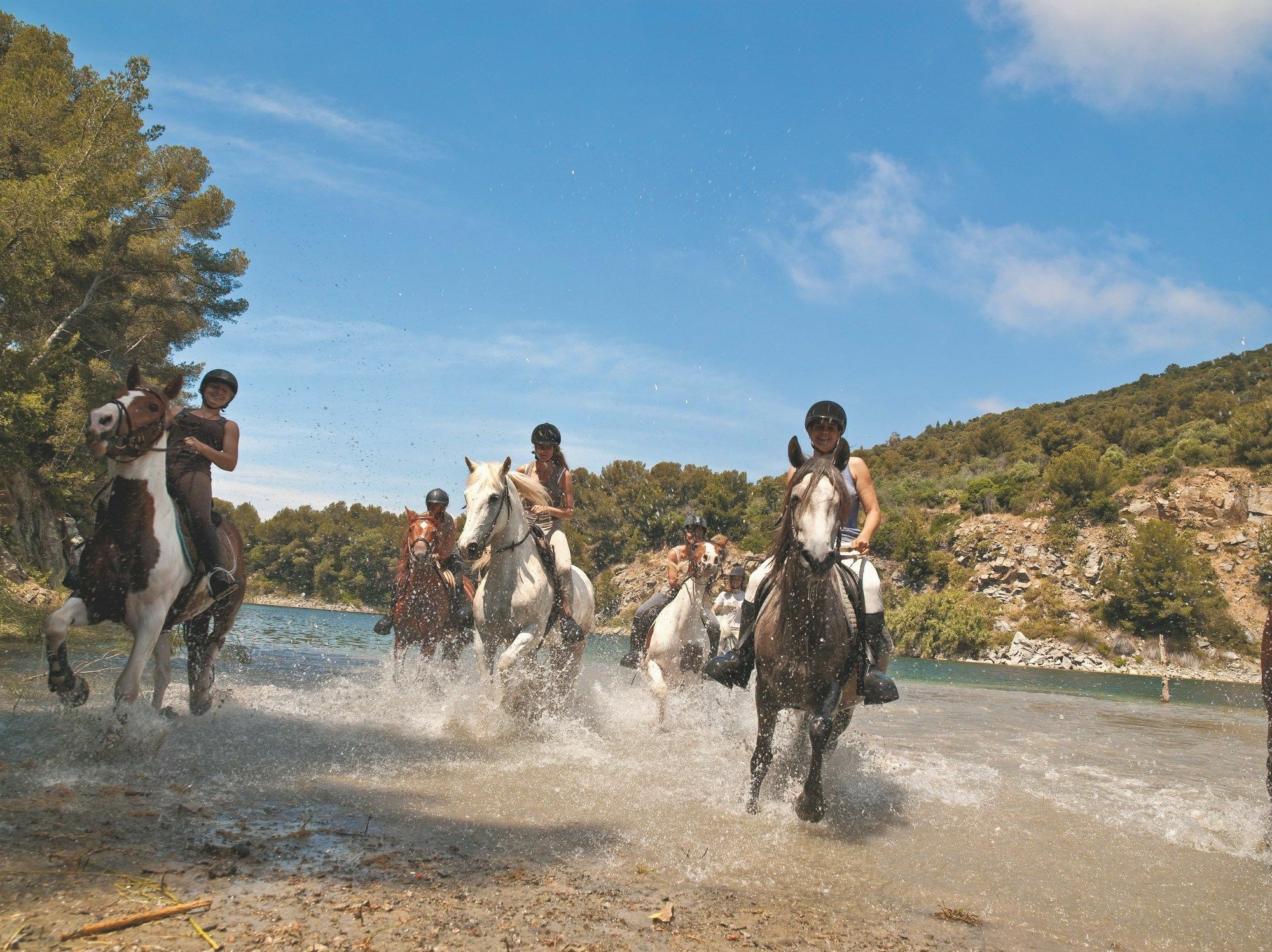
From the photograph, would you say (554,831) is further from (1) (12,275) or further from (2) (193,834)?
(1) (12,275)

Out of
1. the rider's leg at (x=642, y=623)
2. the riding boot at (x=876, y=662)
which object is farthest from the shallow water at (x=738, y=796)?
the riding boot at (x=876, y=662)

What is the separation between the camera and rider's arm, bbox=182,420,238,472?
7.21m

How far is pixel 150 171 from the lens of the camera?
2698 cm

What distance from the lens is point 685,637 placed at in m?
11.1

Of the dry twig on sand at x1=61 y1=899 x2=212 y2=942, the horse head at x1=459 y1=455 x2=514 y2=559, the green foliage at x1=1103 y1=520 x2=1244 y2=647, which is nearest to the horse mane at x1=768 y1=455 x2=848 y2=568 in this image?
the horse head at x1=459 y1=455 x2=514 y2=559

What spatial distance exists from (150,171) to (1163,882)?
31558 millimetres

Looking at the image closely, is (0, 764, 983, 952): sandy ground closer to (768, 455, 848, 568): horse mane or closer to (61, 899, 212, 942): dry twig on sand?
(61, 899, 212, 942): dry twig on sand

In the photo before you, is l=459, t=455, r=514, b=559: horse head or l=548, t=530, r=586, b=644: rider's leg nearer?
l=459, t=455, r=514, b=559: horse head

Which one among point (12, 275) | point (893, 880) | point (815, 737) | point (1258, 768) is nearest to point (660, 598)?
point (815, 737)

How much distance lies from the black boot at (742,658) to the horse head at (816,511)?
1.05m

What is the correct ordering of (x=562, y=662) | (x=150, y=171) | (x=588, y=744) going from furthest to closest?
1. (x=150, y=171)
2. (x=562, y=662)
3. (x=588, y=744)

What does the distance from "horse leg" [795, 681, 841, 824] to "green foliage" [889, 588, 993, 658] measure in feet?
185

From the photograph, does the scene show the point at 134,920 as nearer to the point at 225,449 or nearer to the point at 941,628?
the point at 225,449

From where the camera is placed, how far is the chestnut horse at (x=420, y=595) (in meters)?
11.7
